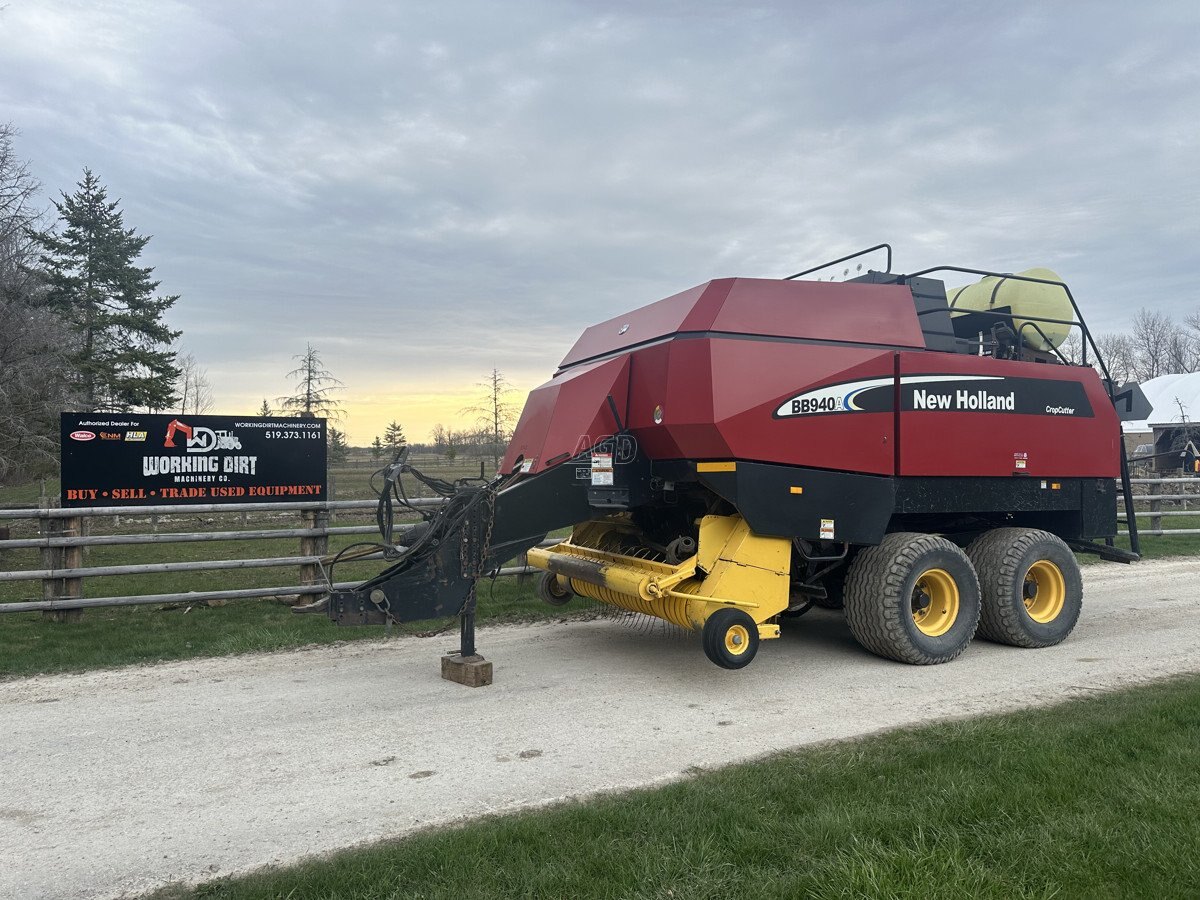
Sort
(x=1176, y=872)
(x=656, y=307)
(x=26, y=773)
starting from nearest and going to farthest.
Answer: (x=1176, y=872), (x=26, y=773), (x=656, y=307)

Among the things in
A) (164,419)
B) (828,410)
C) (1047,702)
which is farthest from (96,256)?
(1047,702)

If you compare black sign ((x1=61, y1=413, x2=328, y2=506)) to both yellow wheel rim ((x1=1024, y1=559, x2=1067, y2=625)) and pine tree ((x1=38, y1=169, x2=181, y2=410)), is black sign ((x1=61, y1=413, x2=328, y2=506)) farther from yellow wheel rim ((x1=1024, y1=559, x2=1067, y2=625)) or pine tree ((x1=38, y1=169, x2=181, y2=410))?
pine tree ((x1=38, y1=169, x2=181, y2=410))

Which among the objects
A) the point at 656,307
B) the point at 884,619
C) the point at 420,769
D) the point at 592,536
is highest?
the point at 656,307

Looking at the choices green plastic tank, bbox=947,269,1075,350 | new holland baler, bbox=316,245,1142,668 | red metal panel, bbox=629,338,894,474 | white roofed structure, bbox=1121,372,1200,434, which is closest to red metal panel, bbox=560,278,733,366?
new holland baler, bbox=316,245,1142,668

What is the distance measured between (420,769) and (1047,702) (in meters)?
4.16

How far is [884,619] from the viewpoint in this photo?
684cm

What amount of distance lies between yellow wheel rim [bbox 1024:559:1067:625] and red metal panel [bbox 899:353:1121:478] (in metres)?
0.85

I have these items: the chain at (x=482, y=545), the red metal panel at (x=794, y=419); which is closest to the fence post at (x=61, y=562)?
the chain at (x=482, y=545)

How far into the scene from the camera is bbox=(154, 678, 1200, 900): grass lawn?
10.6ft

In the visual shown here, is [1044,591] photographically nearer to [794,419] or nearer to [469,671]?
A: [794,419]

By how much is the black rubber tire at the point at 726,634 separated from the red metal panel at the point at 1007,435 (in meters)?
1.91

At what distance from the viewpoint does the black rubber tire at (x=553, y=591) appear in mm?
8701

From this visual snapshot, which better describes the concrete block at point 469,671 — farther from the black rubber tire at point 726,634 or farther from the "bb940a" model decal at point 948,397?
the "bb940a" model decal at point 948,397

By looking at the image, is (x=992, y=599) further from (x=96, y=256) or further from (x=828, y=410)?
(x=96, y=256)
